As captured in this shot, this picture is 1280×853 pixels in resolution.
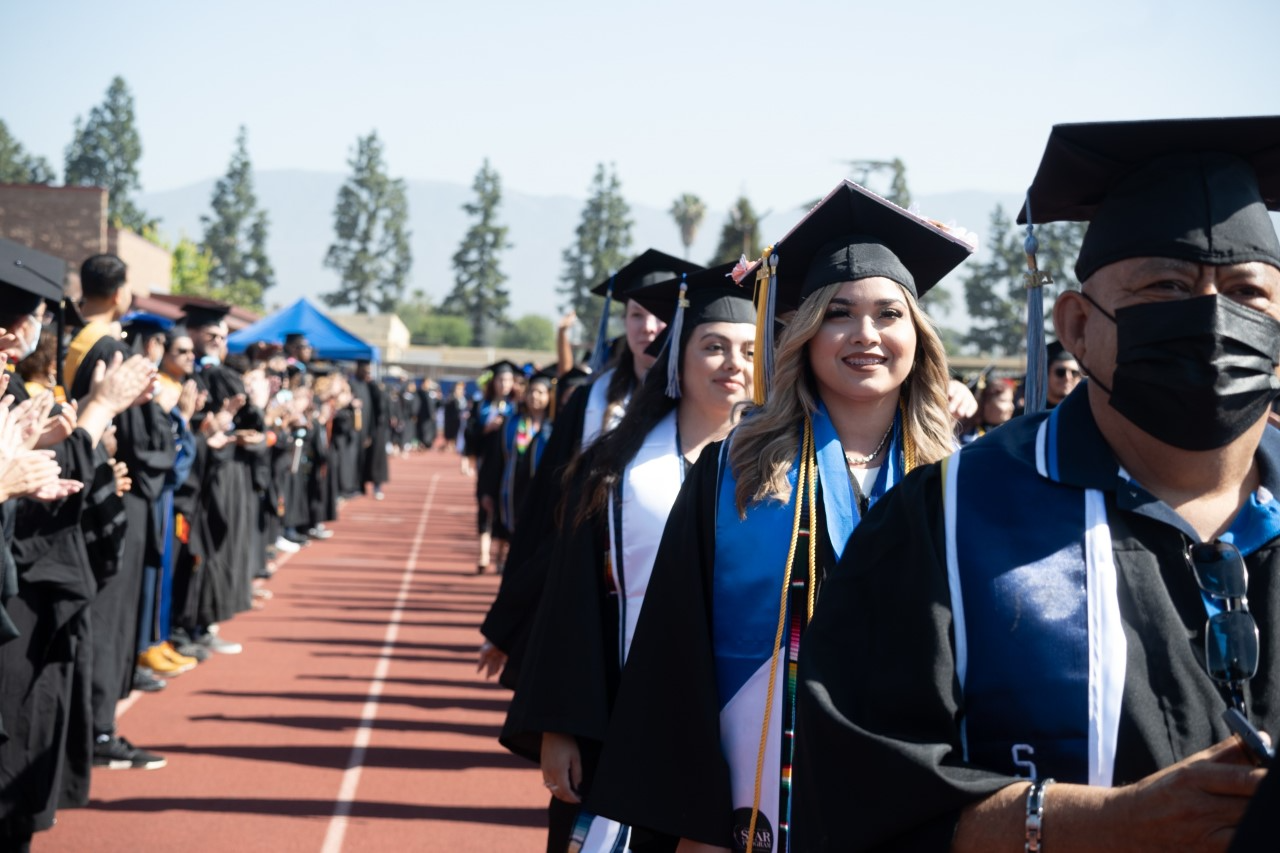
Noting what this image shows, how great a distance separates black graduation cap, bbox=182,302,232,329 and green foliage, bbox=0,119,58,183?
90.2 m

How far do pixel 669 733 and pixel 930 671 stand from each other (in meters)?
1.06

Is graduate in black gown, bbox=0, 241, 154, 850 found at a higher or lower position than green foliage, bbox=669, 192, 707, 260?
lower

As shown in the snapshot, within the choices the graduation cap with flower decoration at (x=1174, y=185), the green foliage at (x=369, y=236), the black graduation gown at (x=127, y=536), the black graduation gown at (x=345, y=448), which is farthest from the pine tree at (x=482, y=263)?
the graduation cap with flower decoration at (x=1174, y=185)

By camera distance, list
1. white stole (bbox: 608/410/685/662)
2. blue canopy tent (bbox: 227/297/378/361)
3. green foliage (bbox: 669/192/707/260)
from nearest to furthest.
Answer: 1. white stole (bbox: 608/410/685/662)
2. blue canopy tent (bbox: 227/297/378/361)
3. green foliage (bbox: 669/192/707/260)

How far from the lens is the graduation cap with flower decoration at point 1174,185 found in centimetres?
197

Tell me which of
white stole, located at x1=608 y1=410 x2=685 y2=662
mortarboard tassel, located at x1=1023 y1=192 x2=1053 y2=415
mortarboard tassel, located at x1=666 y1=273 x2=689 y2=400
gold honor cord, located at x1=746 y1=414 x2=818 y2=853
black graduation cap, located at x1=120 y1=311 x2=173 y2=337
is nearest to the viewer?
mortarboard tassel, located at x1=1023 y1=192 x2=1053 y2=415

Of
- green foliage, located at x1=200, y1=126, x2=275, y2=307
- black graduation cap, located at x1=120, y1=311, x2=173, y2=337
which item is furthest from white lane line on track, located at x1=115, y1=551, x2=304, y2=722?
green foliage, located at x1=200, y1=126, x2=275, y2=307

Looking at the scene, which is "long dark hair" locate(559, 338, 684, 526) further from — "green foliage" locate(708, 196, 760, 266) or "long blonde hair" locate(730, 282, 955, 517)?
"green foliage" locate(708, 196, 760, 266)

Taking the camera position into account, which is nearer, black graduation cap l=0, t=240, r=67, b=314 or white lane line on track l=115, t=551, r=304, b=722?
black graduation cap l=0, t=240, r=67, b=314

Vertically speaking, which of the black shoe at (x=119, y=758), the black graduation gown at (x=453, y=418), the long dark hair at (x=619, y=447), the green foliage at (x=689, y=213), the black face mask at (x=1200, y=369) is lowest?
the black shoe at (x=119, y=758)

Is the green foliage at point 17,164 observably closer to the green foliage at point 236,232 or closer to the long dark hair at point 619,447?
the green foliage at point 236,232

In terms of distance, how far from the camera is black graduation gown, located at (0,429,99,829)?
5332 millimetres

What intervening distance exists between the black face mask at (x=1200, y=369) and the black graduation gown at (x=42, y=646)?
4535 mm

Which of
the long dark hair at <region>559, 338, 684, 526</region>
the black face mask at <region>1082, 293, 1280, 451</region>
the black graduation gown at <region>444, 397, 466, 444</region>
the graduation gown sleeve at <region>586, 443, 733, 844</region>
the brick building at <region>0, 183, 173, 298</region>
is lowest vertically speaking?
the black graduation gown at <region>444, 397, 466, 444</region>
